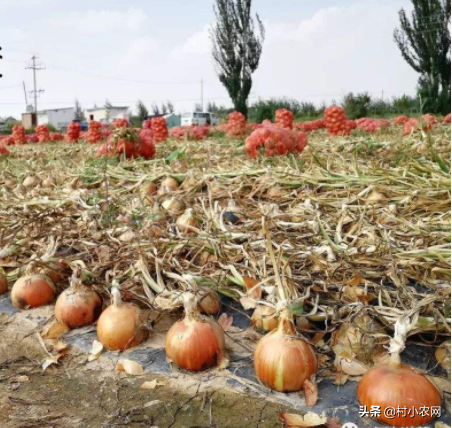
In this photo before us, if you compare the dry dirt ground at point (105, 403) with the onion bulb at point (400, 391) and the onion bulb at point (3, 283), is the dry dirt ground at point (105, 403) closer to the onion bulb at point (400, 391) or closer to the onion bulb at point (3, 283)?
the onion bulb at point (400, 391)

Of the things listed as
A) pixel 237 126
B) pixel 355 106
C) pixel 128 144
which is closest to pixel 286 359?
pixel 128 144

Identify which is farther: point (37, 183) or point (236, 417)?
point (37, 183)

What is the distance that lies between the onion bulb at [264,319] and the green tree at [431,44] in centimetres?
1865

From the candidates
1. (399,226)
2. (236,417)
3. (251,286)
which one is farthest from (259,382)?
(399,226)

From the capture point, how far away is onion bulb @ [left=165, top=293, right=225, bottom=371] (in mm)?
1265

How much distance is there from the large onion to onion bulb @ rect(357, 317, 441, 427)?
3.80ft

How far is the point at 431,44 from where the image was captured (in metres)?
19.3

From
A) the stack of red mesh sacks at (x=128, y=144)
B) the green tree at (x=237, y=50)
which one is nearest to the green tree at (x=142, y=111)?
the green tree at (x=237, y=50)

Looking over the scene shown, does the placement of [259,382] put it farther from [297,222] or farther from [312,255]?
[297,222]

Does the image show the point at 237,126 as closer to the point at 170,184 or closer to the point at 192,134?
the point at 192,134

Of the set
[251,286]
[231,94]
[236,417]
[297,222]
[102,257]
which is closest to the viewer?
[236,417]

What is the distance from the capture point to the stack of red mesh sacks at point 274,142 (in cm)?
352

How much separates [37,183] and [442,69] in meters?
19.0

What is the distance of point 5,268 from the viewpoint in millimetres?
2115
